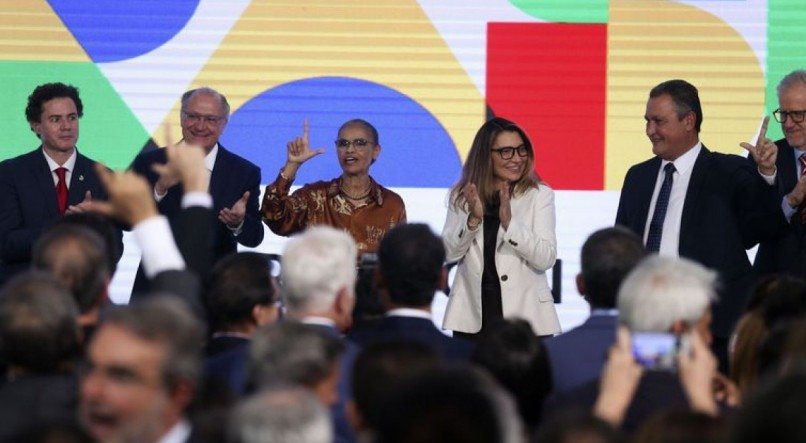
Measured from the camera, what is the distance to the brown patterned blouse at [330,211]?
245 inches

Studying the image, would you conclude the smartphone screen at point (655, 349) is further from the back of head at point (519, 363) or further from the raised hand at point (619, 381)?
the back of head at point (519, 363)

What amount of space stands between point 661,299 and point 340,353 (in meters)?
0.79

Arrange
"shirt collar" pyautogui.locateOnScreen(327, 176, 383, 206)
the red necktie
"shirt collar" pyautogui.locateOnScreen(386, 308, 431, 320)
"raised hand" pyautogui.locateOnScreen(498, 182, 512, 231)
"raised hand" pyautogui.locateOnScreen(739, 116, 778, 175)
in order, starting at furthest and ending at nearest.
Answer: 1. "shirt collar" pyautogui.locateOnScreen(327, 176, 383, 206)
2. the red necktie
3. "raised hand" pyautogui.locateOnScreen(498, 182, 512, 231)
4. "raised hand" pyautogui.locateOnScreen(739, 116, 778, 175)
5. "shirt collar" pyautogui.locateOnScreen(386, 308, 431, 320)

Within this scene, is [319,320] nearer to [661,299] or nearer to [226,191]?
[661,299]

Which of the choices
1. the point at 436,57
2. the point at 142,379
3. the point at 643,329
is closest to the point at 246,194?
the point at 436,57

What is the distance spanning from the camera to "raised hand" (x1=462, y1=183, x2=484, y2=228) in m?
5.86

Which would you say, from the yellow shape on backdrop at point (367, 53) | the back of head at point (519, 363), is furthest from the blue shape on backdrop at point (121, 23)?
the back of head at point (519, 363)

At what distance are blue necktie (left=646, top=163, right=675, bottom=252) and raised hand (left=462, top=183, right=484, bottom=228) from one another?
721 mm

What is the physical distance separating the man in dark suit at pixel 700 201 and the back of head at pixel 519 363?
234cm

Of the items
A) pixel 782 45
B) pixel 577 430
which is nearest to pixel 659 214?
pixel 782 45

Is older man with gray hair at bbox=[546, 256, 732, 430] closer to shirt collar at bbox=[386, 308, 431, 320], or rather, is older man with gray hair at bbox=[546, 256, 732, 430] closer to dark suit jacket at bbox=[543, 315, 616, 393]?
dark suit jacket at bbox=[543, 315, 616, 393]

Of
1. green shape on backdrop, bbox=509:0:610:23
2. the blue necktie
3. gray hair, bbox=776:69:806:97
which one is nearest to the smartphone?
the blue necktie

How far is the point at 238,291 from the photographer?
3.90 m

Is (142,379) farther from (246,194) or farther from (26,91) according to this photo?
(26,91)
